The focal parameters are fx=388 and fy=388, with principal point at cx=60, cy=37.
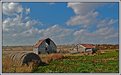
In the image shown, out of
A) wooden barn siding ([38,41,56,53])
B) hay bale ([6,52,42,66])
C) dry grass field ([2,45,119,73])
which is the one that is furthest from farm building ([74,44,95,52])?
hay bale ([6,52,42,66])

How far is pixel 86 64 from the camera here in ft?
10.7

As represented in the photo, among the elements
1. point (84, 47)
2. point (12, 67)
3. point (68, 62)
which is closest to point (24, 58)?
point (12, 67)

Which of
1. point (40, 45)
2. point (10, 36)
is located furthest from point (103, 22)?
point (10, 36)

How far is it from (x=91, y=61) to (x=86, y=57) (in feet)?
0.18

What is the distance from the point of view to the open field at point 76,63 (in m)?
3.23

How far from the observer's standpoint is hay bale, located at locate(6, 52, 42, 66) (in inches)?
128

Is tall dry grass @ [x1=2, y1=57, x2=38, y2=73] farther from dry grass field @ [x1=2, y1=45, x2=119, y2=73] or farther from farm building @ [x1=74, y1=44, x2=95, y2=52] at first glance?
farm building @ [x1=74, y1=44, x2=95, y2=52]

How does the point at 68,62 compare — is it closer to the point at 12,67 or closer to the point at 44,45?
the point at 44,45

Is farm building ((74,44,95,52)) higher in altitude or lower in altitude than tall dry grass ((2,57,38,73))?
higher

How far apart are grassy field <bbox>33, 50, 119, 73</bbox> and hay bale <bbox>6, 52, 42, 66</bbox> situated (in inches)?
2.9

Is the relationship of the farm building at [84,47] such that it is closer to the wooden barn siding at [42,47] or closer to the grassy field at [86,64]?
the grassy field at [86,64]

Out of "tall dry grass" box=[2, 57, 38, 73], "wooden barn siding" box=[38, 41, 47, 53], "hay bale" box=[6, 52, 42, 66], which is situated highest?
"wooden barn siding" box=[38, 41, 47, 53]

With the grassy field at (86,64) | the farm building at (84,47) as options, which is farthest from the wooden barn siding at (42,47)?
the farm building at (84,47)

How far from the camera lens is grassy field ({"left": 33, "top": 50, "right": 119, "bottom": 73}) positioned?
3.23 meters
